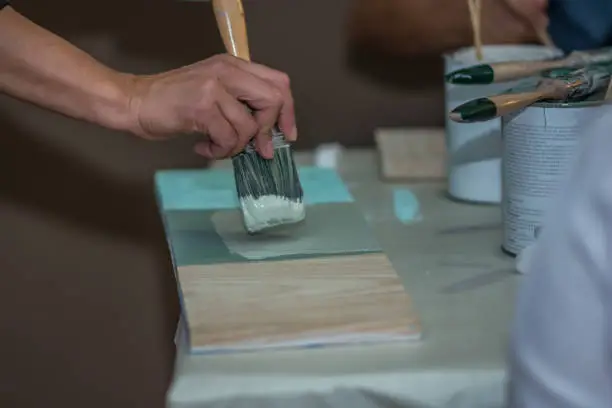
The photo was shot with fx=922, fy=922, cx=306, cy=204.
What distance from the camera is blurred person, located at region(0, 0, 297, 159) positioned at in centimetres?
70

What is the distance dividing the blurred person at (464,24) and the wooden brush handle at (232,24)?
34 centimetres

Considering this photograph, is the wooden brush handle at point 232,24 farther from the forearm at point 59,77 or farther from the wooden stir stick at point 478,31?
the wooden stir stick at point 478,31

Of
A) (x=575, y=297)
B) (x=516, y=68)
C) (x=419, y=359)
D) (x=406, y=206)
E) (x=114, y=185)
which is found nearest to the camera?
(x=575, y=297)

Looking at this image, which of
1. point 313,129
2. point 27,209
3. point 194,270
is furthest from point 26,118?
point 194,270

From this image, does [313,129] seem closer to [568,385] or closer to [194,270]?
[194,270]

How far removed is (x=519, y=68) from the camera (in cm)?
82

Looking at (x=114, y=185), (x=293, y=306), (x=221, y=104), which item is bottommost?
(x=114, y=185)

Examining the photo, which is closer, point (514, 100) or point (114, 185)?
point (514, 100)

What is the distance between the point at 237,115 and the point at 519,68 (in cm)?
27

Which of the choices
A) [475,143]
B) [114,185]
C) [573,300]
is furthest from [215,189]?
[573,300]

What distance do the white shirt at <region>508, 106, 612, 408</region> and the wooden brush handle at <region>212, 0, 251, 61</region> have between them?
0.41 m

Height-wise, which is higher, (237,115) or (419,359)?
(237,115)

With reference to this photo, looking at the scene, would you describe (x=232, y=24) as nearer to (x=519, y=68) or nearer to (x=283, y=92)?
(x=283, y=92)

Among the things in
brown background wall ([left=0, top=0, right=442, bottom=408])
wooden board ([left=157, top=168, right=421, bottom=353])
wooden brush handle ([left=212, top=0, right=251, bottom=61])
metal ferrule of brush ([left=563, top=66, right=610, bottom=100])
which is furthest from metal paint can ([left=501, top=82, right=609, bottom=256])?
brown background wall ([left=0, top=0, right=442, bottom=408])
